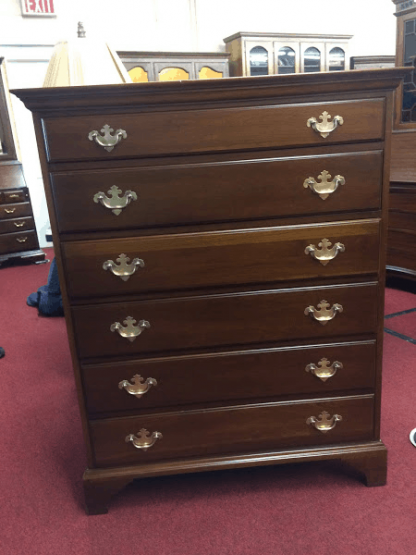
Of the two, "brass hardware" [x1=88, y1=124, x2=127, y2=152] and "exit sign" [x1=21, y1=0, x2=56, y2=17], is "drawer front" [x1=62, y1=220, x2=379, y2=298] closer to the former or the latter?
"brass hardware" [x1=88, y1=124, x2=127, y2=152]

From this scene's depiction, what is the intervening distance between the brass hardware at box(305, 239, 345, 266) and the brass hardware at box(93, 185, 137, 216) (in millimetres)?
531

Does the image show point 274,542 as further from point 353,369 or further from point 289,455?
point 353,369

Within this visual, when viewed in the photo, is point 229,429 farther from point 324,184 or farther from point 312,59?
point 312,59

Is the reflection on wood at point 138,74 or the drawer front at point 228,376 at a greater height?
the reflection on wood at point 138,74

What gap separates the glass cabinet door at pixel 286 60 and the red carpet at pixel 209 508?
560 centimetres

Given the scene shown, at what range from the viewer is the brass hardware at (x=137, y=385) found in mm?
1491

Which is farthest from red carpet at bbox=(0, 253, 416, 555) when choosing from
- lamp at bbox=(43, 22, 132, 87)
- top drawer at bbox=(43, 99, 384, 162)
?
lamp at bbox=(43, 22, 132, 87)

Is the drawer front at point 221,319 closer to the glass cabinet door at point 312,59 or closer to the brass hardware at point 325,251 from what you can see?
the brass hardware at point 325,251

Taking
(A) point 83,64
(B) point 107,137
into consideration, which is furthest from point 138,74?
(B) point 107,137

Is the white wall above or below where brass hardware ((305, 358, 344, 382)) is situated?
above

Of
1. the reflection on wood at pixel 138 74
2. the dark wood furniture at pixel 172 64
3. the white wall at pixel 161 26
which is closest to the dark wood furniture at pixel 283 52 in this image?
the dark wood furniture at pixel 172 64

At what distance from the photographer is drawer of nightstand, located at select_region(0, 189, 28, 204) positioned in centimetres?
529

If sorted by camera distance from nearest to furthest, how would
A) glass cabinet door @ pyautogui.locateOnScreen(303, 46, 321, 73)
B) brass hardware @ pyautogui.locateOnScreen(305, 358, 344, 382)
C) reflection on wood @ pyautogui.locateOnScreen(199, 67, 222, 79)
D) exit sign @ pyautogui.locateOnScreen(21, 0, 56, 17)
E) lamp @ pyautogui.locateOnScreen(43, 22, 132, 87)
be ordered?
brass hardware @ pyautogui.locateOnScreen(305, 358, 344, 382) < lamp @ pyautogui.locateOnScreen(43, 22, 132, 87) < exit sign @ pyautogui.locateOnScreen(21, 0, 56, 17) < reflection on wood @ pyautogui.locateOnScreen(199, 67, 222, 79) < glass cabinet door @ pyautogui.locateOnScreen(303, 46, 321, 73)

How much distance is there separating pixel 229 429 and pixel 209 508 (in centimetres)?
27
